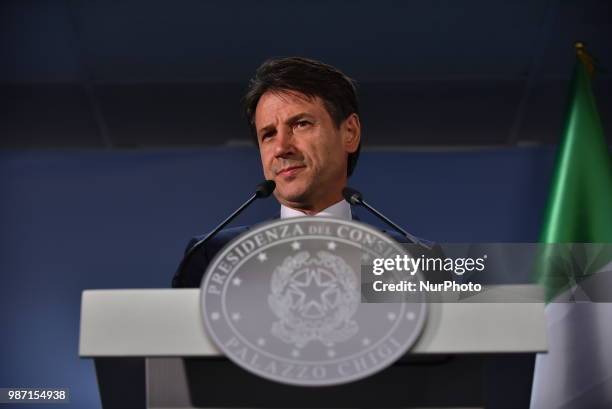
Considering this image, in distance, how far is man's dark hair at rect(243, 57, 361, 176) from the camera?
1651 mm

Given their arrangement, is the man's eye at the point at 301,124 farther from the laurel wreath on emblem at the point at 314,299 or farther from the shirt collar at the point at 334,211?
the laurel wreath on emblem at the point at 314,299

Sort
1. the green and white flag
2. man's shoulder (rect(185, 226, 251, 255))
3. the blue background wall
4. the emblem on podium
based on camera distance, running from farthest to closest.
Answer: the blue background wall, man's shoulder (rect(185, 226, 251, 255)), the green and white flag, the emblem on podium

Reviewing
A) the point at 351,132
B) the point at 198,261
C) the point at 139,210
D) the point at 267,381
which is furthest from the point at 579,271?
the point at 139,210

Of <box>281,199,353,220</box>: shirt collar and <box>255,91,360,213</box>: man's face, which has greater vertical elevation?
<box>255,91,360,213</box>: man's face

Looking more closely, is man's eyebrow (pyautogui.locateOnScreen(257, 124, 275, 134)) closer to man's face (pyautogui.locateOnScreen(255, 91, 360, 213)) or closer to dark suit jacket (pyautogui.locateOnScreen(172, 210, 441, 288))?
man's face (pyautogui.locateOnScreen(255, 91, 360, 213))

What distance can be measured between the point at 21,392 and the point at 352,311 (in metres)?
0.85

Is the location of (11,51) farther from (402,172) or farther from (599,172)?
(599,172)

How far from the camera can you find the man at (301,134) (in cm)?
154

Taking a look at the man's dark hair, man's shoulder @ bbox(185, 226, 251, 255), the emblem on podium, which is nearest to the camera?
the emblem on podium

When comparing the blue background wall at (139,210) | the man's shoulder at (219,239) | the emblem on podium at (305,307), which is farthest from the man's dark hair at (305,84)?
the blue background wall at (139,210)

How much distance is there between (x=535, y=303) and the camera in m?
0.83

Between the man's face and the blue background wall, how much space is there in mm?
1101

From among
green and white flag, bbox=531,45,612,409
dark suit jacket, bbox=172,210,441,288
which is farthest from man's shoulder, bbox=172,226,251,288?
green and white flag, bbox=531,45,612,409

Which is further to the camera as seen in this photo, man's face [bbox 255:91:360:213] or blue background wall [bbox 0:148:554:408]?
blue background wall [bbox 0:148:554:408]
